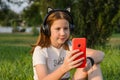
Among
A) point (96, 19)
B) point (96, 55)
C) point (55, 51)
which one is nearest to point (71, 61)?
point (55, 51)

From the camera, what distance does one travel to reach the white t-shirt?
440 centimetres

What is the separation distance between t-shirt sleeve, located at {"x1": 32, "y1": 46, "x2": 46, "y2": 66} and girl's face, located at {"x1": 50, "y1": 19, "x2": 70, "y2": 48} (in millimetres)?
228

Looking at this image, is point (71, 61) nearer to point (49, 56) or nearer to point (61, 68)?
point (61, 68)

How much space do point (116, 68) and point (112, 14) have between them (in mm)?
6068

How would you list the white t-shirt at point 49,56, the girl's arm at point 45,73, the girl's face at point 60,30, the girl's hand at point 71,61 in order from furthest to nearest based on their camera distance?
the white t-shirt at point 49,56 < the girl's face at point 60,30 < the girl's arm at point 45,73 < the girl's hand at point 71,61

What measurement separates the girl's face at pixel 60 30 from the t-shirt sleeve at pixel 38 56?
228 mm

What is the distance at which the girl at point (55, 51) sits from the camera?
430 centimetres

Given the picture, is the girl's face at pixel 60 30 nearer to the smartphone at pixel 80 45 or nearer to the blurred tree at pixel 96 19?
the smartphone at pixel 80 45

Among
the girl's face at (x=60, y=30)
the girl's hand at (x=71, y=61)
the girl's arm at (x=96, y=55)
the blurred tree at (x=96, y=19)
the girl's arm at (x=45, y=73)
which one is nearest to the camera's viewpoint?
the girl's hand at (x=71, y=61)

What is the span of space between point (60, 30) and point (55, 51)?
0.38 metres

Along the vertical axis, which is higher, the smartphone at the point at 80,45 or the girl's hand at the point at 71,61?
the smartphone at the point at 80,45

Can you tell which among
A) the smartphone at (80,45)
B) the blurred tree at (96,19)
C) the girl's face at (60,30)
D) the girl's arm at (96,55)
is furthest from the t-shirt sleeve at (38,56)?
the blurred tree at (96,19)

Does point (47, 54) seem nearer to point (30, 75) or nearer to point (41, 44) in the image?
point (41, 44)

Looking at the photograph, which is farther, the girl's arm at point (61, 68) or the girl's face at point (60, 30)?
the girl's face at point (60, 30)
